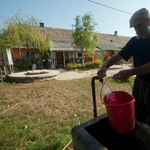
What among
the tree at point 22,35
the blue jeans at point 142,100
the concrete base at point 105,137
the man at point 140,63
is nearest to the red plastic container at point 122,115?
the concrete base at point 105,137

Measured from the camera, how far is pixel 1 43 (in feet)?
20.1

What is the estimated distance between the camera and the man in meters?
1.20

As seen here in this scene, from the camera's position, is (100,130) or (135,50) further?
(135,50)

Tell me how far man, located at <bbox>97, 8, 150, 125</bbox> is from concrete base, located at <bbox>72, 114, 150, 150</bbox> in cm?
43

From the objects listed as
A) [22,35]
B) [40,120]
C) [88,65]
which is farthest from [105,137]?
[88,65]

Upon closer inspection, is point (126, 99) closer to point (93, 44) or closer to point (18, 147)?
point (18, 147)

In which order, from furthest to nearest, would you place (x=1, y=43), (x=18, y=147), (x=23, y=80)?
(x=23, y=80) < (x=1, y=43) < (x=18, y=147)

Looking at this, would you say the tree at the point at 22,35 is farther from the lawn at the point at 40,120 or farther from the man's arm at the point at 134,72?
the man's arm at the point at 134,72

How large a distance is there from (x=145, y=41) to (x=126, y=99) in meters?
0.85

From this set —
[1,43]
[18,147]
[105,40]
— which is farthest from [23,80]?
[105,40]

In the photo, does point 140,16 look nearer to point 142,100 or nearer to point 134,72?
point 134,72

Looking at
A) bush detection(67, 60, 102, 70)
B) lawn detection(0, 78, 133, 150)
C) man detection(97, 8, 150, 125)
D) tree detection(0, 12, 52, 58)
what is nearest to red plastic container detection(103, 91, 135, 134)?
man detection(97, 8, 150, 125)

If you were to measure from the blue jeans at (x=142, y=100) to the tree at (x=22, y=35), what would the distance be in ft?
24.2

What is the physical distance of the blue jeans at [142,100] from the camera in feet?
4.92
